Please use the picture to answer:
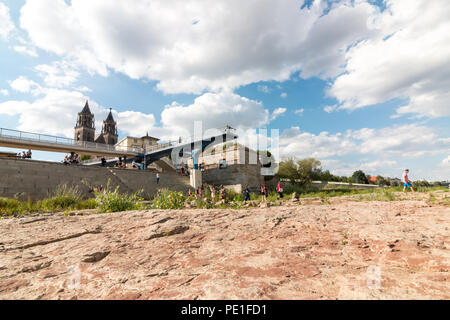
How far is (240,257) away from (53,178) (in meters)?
18.0

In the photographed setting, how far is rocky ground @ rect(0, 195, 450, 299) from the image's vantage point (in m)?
1.52

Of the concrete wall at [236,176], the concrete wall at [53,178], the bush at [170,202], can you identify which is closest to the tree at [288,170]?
the concrete wall at [236,176]

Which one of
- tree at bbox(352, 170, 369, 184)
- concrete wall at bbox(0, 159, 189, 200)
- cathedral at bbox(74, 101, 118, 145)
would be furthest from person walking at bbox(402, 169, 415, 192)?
cathedral at bbox(74, 101, 118, 145)

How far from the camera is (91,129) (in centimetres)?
9069

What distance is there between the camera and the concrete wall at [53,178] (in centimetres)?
1359

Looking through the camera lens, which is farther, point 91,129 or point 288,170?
point 91,129

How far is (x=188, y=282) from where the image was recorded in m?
1.66

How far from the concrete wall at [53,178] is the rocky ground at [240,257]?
1322 centimetres

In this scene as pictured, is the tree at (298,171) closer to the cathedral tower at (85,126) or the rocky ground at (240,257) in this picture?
the rocky ground at (240,257)

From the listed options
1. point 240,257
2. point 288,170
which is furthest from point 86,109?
point 240,257

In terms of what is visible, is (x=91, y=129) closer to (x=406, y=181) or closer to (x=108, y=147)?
(x=108, y=147)
